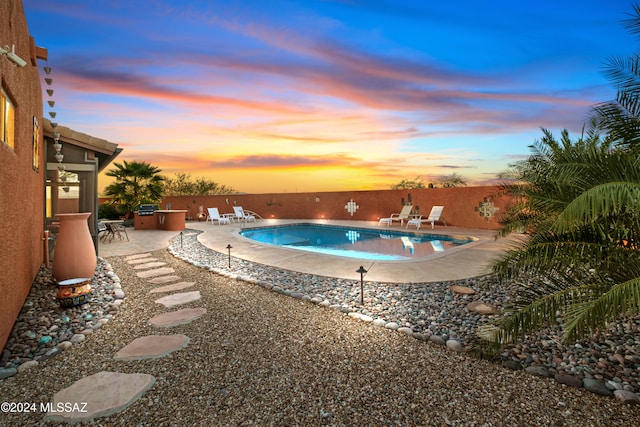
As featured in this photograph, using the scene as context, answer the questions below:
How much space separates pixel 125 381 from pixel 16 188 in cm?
241

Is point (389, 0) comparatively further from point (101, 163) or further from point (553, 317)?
point (101, 163)

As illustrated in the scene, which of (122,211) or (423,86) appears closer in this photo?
(423,86)

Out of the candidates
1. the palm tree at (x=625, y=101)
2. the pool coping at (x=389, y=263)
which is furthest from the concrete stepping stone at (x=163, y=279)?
the palm tree at (x=625, y=101)

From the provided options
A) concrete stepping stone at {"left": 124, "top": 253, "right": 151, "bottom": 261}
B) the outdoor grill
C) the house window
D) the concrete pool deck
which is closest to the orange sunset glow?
the concrete pool deck

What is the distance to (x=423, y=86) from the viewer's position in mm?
9258

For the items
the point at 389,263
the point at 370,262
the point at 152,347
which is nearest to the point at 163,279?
the point at 152,347

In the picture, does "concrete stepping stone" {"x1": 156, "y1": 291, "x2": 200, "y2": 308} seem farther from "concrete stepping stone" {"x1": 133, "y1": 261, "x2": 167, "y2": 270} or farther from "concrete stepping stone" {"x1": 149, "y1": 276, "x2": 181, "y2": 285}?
"concrete stepping stone" {"x1": 133, "y1": 261, "x2": 167, "y2": 270}

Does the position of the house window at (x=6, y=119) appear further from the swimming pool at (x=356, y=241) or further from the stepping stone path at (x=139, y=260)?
the swimming pool at (x=356, y=241)

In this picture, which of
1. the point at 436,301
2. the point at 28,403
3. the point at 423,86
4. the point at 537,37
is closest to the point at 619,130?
the point at 436,301

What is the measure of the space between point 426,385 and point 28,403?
2.50m

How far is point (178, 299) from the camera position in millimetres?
3750

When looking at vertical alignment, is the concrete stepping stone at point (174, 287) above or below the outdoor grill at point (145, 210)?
below

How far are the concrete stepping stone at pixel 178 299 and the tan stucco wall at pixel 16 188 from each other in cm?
130

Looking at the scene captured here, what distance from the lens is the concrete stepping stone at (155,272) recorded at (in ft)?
A: 16.0
